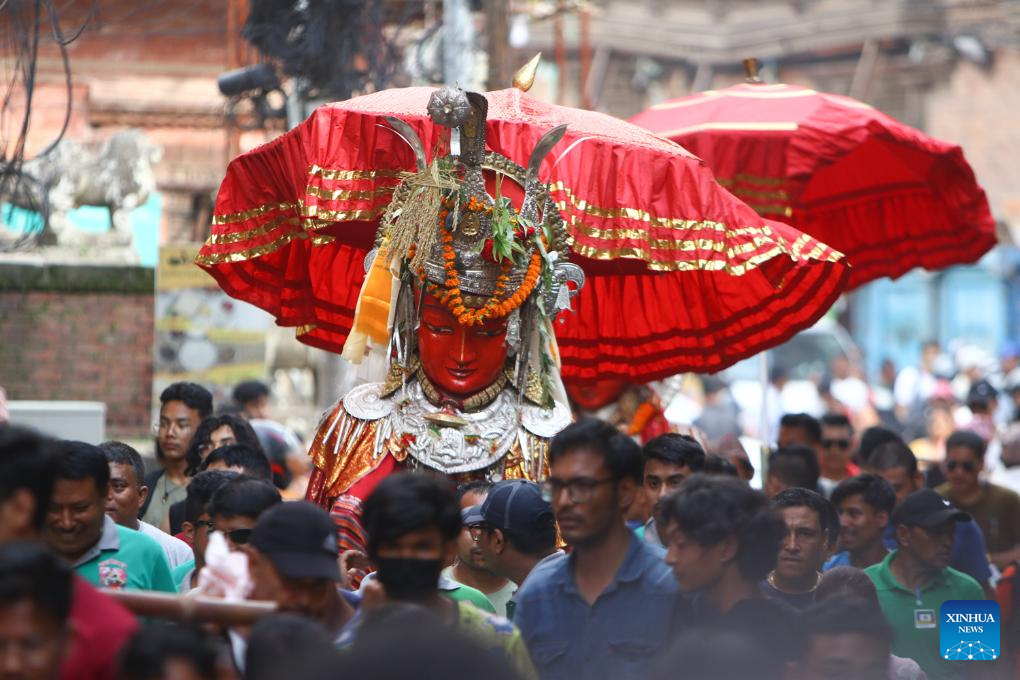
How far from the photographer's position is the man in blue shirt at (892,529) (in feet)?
26.5

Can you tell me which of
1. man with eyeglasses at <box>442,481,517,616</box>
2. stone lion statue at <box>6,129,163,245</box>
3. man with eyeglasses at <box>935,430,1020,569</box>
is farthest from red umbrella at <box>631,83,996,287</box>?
stone lion statue at <box>6,129,163,245</box>

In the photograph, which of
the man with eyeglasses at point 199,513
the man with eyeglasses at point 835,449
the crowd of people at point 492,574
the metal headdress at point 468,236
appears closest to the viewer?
the crowd of people at point 492,574

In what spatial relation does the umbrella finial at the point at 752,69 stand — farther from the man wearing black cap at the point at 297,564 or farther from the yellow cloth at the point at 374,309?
the man wearing black cap at the point at 297,564

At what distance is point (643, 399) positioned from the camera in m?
9.67

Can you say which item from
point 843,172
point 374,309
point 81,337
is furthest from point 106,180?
point 374,309

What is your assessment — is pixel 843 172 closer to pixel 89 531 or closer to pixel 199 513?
pixel 199 513

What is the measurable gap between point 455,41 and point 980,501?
628cm

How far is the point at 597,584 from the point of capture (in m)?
5.06

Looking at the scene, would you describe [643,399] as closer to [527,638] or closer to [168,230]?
[527,638]

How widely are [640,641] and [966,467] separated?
4.97 meters

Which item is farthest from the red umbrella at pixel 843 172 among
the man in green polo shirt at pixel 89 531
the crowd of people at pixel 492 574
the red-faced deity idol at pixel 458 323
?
the man in green polo shirt at pixel 89 531

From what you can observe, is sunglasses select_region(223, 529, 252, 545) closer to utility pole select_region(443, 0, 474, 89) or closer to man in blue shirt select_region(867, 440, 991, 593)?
man in blue shirt select_region(867, 440, 991, 593)

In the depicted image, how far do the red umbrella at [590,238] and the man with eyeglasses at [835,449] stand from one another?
6.97ft

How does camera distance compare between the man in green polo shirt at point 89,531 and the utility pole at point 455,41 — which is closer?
the man in green polo shirt at point 89,531
